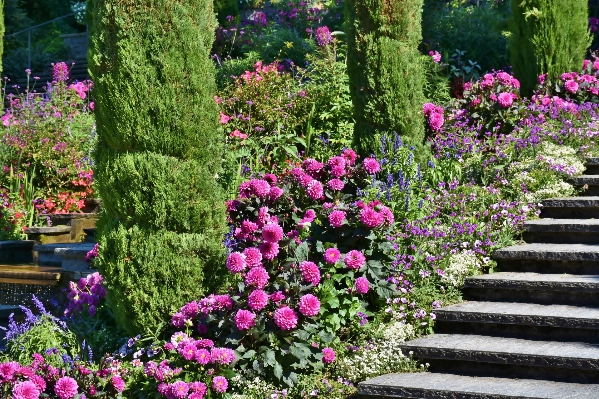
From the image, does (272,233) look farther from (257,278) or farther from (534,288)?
(534,288)

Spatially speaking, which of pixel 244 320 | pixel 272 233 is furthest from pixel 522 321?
pixel 244 320

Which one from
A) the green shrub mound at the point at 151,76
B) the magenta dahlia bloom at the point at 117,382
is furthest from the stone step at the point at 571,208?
the magenta dahlia bloom at the point at 117,382

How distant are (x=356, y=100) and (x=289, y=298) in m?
2.95

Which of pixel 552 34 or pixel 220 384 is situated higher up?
pixel 552 34

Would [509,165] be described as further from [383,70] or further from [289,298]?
[289,298]

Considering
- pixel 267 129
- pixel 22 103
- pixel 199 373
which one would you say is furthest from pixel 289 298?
pixel 22 103

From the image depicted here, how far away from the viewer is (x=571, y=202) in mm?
6895

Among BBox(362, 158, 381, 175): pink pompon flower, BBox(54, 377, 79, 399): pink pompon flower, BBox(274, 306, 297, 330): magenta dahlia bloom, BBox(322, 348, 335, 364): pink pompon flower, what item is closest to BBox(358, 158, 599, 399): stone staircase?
BBox(322, 348, 335, 364): pink pompon flower

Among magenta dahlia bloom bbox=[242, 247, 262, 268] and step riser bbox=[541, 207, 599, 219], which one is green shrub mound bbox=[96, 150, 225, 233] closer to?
magenta dahlia bloom bbox=[242, 247, 262, 268]

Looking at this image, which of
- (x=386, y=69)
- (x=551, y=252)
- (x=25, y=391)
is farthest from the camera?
(x=386, y=69)

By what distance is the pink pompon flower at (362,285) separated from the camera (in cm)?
541

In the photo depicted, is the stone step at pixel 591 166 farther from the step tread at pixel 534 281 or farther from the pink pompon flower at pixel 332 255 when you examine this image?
the pink pompon flower at pixel 332 255

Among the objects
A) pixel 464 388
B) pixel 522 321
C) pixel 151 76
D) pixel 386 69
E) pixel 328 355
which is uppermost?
pixel 386 69

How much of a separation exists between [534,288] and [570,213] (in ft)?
4.41
